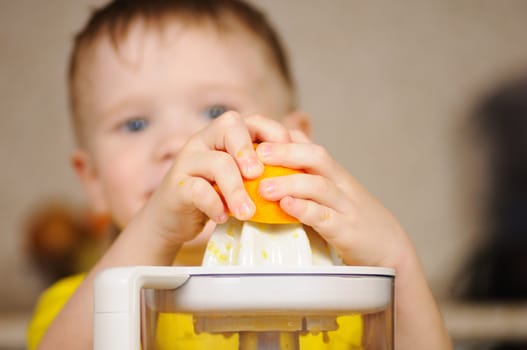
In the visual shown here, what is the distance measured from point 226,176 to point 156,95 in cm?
40

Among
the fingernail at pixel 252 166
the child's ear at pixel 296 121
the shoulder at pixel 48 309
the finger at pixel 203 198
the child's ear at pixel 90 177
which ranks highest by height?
the child's ear at pixel 296 121

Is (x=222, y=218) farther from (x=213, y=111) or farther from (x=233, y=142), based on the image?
(x=213, y=111)

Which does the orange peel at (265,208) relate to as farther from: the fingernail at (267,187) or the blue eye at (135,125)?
the blue eye at (135,125)

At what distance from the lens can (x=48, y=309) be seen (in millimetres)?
925

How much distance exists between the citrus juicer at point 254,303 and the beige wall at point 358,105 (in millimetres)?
1552

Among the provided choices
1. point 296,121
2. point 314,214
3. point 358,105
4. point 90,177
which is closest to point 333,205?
point 314,214

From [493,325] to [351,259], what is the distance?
120 centimetres

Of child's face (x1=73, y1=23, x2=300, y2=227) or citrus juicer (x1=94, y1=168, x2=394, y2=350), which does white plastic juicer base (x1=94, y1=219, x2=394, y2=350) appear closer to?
citrus juicer (x1=94, y1=168, x2=394, y2=350)

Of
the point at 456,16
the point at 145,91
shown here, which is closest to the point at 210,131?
the point at 145,91

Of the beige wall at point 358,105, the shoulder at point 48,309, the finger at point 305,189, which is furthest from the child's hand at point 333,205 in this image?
the beige wall at point 358,105

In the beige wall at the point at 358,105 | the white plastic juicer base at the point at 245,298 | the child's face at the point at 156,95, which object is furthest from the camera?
the beige wall at the point at 358,105

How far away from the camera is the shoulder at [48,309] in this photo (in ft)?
2.91

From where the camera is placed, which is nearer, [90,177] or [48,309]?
[48,309]

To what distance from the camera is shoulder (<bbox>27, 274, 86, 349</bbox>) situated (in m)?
0.89
